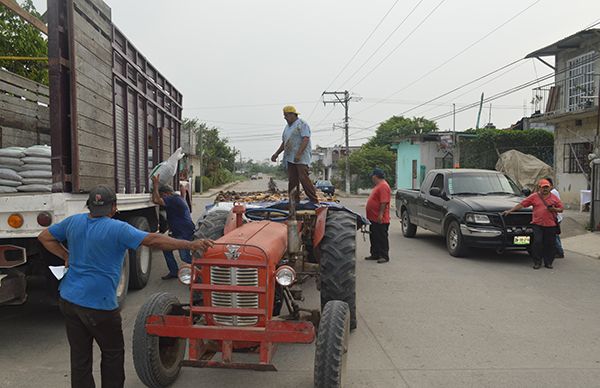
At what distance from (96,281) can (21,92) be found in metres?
5.53

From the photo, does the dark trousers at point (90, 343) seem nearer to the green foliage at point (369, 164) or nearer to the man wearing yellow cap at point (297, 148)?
the man wearing yellow cap at point (297, 148)

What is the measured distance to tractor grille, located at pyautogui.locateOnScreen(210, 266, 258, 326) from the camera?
381 centimetres

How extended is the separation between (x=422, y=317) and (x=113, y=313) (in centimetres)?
394

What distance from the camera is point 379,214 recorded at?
937 cm

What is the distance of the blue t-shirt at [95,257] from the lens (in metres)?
3.45

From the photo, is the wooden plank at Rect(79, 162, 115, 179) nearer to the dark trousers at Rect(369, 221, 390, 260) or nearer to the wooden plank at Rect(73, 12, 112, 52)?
the wooden plank at Rect(73, 12, 112, 52)

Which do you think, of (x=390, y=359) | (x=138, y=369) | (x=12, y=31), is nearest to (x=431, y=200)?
(x=390, y=359)

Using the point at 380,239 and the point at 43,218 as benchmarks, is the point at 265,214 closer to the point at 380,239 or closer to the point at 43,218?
the point at 43,218

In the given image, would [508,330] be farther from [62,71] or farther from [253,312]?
[62,71]

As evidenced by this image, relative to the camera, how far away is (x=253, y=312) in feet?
12.3

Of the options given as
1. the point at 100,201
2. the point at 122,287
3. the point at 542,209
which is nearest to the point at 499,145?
the point at 542,209

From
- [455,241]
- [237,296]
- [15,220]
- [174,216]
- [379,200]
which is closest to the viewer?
[237,296]

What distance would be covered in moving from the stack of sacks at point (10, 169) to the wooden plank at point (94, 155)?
96cm

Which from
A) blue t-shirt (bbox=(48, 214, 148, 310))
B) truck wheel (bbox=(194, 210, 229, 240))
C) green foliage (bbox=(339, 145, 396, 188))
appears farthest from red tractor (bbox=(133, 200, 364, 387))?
green foliage (bbox=(339, 145, 396, 188))
